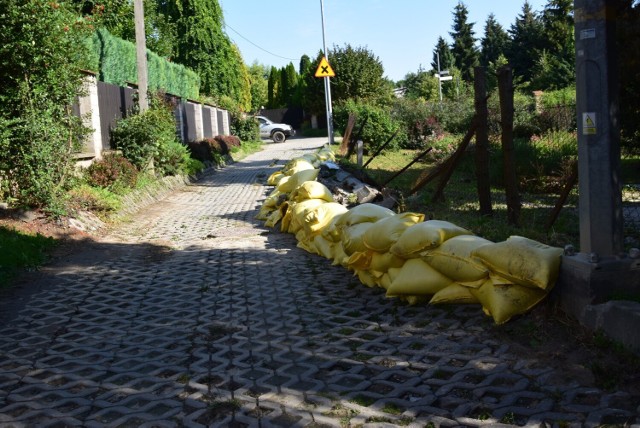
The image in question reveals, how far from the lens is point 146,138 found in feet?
47.9

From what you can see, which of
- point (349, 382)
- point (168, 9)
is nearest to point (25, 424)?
point (349, 382)

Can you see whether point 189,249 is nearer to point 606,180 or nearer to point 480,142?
point 480,142

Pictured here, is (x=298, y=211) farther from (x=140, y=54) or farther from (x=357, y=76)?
Answer: (x=357, y=76)

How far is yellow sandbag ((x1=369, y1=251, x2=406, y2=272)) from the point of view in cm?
536

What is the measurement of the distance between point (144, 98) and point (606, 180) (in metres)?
13.3

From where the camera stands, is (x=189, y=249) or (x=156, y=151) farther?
(x=156, y=151)

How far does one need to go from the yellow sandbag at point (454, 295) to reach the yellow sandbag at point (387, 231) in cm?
72

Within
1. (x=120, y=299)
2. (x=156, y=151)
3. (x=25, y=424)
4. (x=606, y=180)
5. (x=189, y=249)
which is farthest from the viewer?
(x=156, y=151)

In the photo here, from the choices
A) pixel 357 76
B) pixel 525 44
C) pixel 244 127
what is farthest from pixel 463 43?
pixel 244 127

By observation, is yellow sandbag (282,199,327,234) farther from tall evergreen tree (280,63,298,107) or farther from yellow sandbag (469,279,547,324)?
tall evergreen tree (280,63,298,107)

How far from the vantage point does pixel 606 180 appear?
4.07m

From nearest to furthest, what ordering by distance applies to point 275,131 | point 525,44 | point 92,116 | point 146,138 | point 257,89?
1. point 92,116
2. point 146,138
3. point 275,131
4. point 525,44
5. point 257,89

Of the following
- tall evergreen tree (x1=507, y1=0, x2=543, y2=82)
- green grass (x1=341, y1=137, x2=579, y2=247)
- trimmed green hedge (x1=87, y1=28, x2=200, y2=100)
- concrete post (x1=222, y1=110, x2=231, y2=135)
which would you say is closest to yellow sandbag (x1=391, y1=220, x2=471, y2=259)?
green grass (x1=341, y1=137, x2=579, y2=247)

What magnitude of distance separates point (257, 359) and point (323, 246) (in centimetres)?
328
